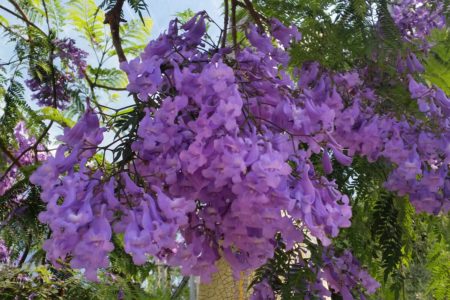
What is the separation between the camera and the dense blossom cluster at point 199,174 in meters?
0.84

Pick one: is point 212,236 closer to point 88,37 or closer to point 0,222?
Result: point 0,222

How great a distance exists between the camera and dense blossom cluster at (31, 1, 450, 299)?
2.76 ft

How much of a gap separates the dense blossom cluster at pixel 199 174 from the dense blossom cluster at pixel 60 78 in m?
2.26

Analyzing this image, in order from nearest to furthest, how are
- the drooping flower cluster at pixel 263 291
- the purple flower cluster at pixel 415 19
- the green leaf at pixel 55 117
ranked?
the drooping flower cluster at pixel 263 291 → the purple flower cluster at pixel 415 19 → the green leaf at pixel 55 117

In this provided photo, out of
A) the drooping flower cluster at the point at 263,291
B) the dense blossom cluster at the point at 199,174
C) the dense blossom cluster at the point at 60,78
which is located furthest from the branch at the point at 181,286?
the dense blossom cluster at the point at 199,174

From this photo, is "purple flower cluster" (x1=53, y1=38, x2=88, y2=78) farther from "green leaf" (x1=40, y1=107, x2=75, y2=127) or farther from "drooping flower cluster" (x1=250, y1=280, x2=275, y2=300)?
"drooping flower cluster" (x1=250, y1=280, x2=275, y2=300)

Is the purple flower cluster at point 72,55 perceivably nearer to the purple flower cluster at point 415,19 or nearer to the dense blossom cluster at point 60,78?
the dense blossom cluster at point 60,78

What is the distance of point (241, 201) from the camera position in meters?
0.87

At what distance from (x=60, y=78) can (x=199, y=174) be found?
279cm

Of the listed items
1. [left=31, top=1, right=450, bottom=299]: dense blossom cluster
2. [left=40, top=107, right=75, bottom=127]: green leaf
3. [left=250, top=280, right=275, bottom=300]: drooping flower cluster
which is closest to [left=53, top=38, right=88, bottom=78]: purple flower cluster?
[left=40, top=107, right=75, bottom=127]: green leaf

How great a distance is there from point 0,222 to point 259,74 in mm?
1419

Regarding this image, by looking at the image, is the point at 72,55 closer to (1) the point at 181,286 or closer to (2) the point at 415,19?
(1) the point at 181,286

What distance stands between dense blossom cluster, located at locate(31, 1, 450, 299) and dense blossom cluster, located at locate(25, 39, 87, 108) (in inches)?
89.1

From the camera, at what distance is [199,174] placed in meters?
0.92
